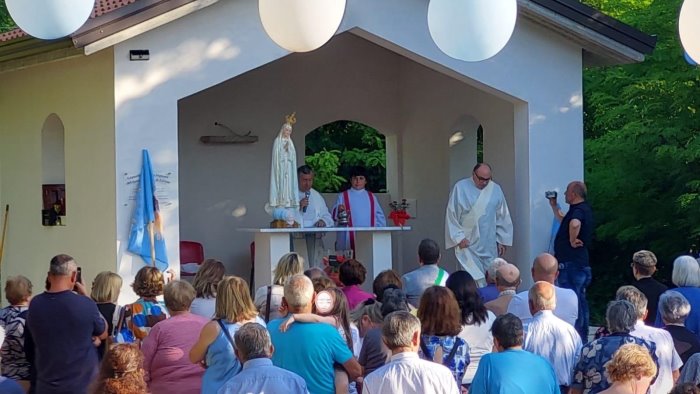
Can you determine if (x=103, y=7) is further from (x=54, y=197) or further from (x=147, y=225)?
(x=54, y=197)

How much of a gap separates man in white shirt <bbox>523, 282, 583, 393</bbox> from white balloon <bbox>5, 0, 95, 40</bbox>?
11.7 ft

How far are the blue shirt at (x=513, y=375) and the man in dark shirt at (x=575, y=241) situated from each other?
5268 millimetres

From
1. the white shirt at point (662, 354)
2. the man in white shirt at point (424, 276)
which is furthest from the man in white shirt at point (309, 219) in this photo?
the white shirt at point (662, 354)

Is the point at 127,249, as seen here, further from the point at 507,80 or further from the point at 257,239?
the point at 507,80

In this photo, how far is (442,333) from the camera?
5918 millimetres

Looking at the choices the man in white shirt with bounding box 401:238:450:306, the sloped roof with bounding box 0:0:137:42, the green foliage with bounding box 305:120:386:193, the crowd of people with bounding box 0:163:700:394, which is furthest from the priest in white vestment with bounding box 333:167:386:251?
the green foliage with bounding box 305:120:386:193

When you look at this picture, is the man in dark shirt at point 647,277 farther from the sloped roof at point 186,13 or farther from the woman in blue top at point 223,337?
the sloped roof at point 186,13

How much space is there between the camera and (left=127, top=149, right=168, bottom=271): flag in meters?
10.4

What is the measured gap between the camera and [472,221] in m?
12.0

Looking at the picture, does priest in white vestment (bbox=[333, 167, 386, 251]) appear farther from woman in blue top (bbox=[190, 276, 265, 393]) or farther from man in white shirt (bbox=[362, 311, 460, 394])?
man in white shirt (bbox=[362, 311, 460, 394])

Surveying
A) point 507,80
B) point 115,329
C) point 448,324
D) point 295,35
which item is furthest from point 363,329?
point 507,80

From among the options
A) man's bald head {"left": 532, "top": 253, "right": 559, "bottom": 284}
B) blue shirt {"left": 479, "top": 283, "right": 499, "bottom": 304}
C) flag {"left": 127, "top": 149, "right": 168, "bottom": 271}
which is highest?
flag {"left": 127, "top": 149, "right": 168, "bottom": 271}

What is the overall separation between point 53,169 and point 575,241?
229 inches

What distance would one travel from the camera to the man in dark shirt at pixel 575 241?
10719mm
